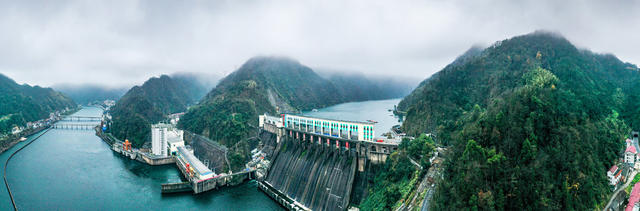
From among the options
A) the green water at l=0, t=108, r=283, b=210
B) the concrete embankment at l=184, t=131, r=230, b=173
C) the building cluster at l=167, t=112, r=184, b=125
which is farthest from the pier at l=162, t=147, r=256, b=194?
the building cluster at l=167, t=112, r=184, b=125

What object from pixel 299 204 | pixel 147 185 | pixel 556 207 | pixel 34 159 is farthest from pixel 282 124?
pixel 34 159

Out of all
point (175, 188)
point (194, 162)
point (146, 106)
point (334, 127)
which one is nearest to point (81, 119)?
point (146, 106)

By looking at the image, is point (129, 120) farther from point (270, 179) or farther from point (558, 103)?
point (558, 103)

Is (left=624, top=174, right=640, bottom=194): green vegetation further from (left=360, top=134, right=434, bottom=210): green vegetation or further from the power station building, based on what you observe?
the power station building

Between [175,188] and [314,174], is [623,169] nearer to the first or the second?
[314,174]

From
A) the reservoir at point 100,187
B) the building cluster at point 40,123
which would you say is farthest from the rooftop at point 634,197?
the building cluster at point 40,123

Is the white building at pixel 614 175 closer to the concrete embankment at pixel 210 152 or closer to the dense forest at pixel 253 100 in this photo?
the dense forest at pixel 253 100
